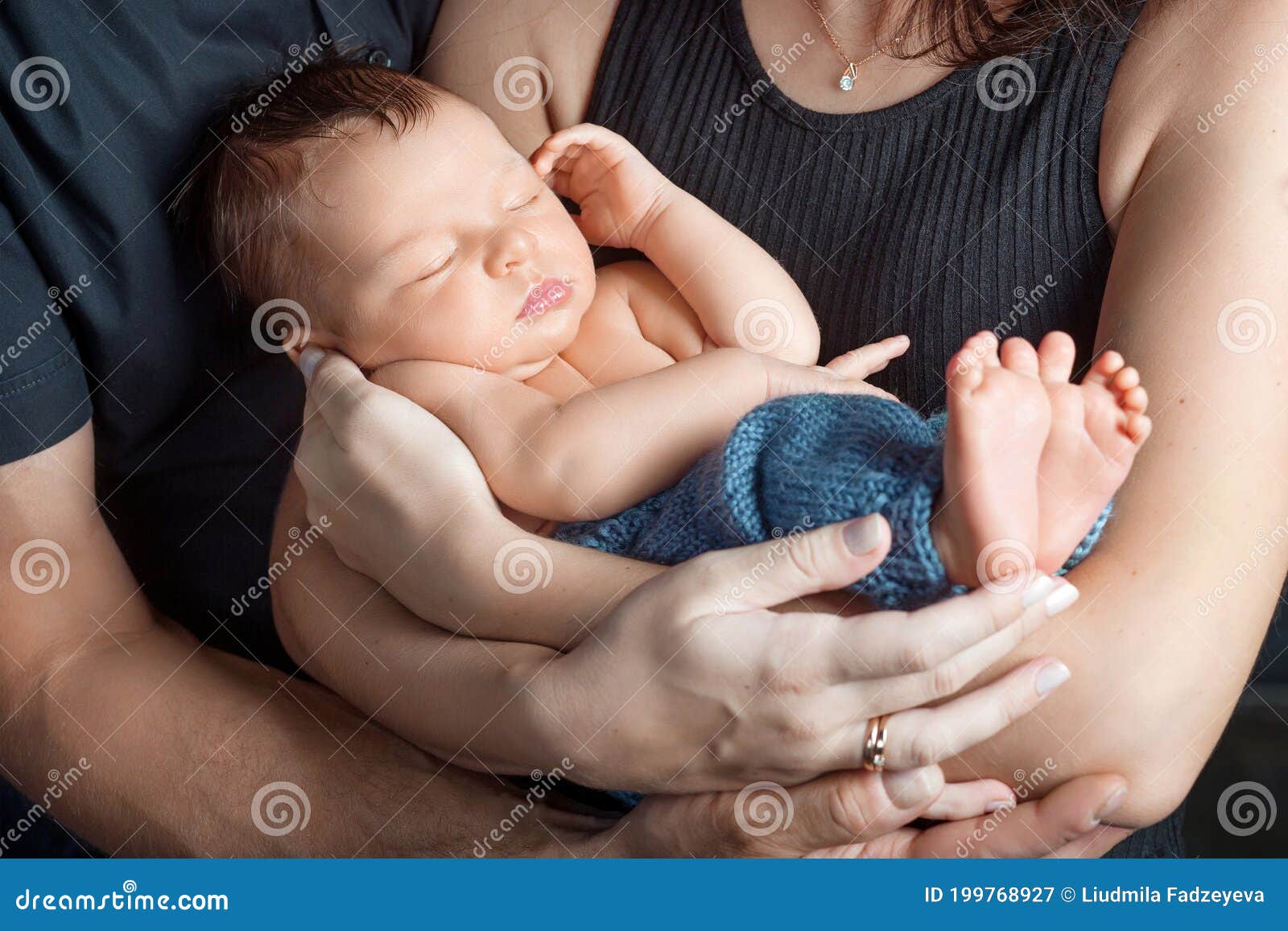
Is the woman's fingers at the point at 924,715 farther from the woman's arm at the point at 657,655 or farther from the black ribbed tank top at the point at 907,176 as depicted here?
the black ribbed tank top at the point at 907,176

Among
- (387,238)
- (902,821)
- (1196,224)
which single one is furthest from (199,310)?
(1196,224)

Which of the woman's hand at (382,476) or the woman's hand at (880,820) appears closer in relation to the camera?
the woman's hand at (880,820)

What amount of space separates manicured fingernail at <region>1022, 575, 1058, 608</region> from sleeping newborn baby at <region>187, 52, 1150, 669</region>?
2 centimetres

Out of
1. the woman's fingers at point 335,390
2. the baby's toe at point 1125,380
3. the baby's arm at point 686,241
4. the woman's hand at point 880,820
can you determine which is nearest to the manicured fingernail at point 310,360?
the woman's fingers at point 335,390

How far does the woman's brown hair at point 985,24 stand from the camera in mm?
1255

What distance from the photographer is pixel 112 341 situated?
1319mm

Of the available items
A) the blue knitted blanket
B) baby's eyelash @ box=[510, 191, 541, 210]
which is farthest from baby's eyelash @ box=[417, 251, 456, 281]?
the blue knitted blanket

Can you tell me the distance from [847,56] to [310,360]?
2.57 feet

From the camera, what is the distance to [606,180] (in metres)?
1.46

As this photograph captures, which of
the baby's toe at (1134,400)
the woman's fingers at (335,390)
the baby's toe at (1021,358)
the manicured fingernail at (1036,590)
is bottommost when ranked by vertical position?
the manicured fingernail at (1036,590)

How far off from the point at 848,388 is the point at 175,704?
2.82 feet

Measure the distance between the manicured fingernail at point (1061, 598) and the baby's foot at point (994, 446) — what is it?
0.07 meters

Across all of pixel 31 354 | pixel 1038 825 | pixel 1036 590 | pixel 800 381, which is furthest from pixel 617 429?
pixel 31 354

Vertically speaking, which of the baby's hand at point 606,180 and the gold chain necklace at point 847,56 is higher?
the gold chain necklace at point 847,56
